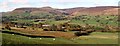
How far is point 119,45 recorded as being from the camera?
6291cm

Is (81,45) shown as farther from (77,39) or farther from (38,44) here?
(38,44)

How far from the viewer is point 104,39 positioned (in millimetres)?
72188

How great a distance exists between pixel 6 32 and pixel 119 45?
35323 mm

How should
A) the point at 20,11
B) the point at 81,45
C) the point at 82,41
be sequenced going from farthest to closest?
A: the point at 20,11
the point at 82,41
the point at 81,45

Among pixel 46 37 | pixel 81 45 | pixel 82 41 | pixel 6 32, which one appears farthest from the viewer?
pixel 6 32

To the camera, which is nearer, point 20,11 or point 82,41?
point 82,41

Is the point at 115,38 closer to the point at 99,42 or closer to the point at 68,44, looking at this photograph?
the point at 99,42

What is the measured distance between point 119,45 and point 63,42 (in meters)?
14.9

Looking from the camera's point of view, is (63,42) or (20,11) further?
(20,11)

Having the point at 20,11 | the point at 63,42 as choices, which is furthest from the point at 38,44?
the point at 20,11

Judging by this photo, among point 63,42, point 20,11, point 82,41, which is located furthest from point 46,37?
point 20,11

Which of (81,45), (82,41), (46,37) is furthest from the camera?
(46,37)

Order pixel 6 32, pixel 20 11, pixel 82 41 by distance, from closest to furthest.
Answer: pixel 82 41, pixel 6 32, pixel 20 11

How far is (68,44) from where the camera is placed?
6294 cm
